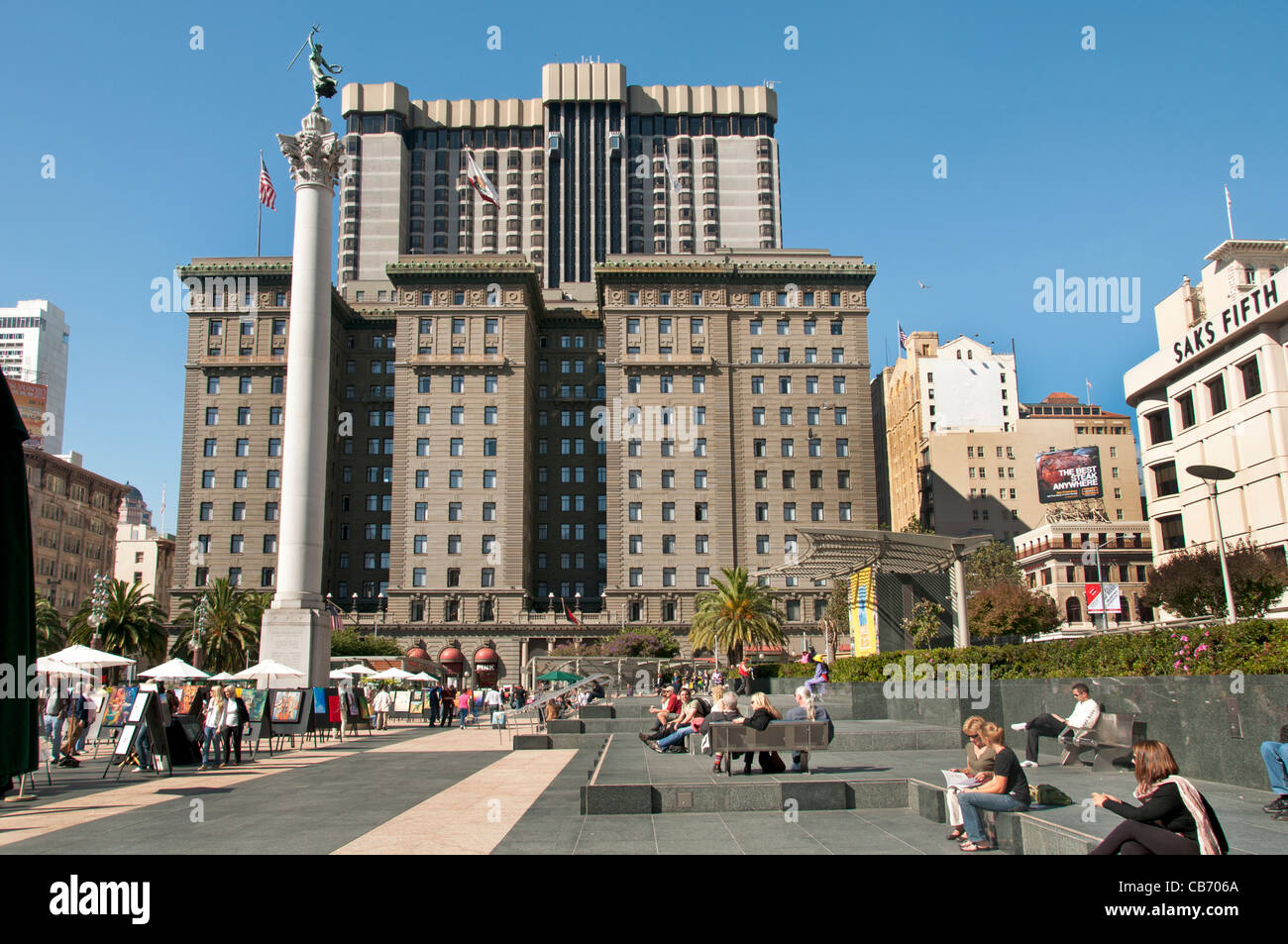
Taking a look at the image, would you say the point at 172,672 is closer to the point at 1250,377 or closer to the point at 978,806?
the point at 978,806

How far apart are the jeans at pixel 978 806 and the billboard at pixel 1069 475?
10957 centimetres

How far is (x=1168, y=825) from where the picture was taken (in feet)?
25.2

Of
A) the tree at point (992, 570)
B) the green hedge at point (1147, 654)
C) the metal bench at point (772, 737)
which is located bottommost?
the metal bench at point (772, 737)

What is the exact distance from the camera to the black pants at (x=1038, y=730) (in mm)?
16500

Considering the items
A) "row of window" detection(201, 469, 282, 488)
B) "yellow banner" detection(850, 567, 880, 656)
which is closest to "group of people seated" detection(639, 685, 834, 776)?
"yellow banner" detection(850, 567, 880, 656)

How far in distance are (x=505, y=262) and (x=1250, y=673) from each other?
89.3 meters

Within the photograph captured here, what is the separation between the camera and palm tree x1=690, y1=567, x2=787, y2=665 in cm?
6600

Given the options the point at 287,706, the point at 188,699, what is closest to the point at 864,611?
the point at 287,706

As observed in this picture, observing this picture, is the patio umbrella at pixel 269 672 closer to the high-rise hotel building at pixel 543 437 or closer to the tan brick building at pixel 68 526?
the high-rise hotel building at pixel 543 437

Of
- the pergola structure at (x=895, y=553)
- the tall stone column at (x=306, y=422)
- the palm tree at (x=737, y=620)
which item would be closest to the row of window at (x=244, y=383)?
the palm tree at (x=737, y=620)

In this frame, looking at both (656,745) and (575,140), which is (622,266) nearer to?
(575,140)

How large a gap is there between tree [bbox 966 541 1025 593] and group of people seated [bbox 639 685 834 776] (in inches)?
2909
